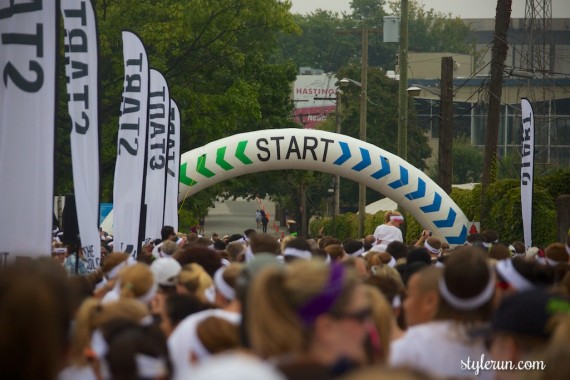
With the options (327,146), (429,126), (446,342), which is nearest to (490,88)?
(327,146)

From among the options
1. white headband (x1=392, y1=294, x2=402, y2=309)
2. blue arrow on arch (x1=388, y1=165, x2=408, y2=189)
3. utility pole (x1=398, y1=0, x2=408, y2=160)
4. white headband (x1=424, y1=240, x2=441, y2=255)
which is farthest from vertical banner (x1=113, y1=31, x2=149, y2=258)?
utility pole (x1=398, y1=0, x2=408, y2=160)

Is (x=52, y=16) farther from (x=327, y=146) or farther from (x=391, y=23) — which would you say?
(x=391, y=23)

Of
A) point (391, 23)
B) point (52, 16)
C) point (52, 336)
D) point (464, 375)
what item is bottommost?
point (464, 375)

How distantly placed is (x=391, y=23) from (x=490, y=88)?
33.4 ft

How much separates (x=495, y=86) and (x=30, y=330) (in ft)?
87.5

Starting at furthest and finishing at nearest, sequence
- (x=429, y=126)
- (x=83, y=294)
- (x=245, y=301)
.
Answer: (x=429, y=126) < (x=83, y=294) < (x=245, y=301)

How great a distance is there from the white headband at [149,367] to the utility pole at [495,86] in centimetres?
2443

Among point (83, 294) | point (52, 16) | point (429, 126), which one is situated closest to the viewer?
point (83, 294)

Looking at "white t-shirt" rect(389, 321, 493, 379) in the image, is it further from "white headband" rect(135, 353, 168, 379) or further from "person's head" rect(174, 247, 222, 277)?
"person's head" rect(174, 247, 222, 277)

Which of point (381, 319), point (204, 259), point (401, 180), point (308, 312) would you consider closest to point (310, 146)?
point (401, 180)

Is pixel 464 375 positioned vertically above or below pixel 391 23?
below

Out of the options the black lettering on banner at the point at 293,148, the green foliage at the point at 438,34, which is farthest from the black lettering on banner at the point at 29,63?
the green foliage at the point at 438,34

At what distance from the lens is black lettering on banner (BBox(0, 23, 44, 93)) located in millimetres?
10117

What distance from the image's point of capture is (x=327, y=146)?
29.5m
